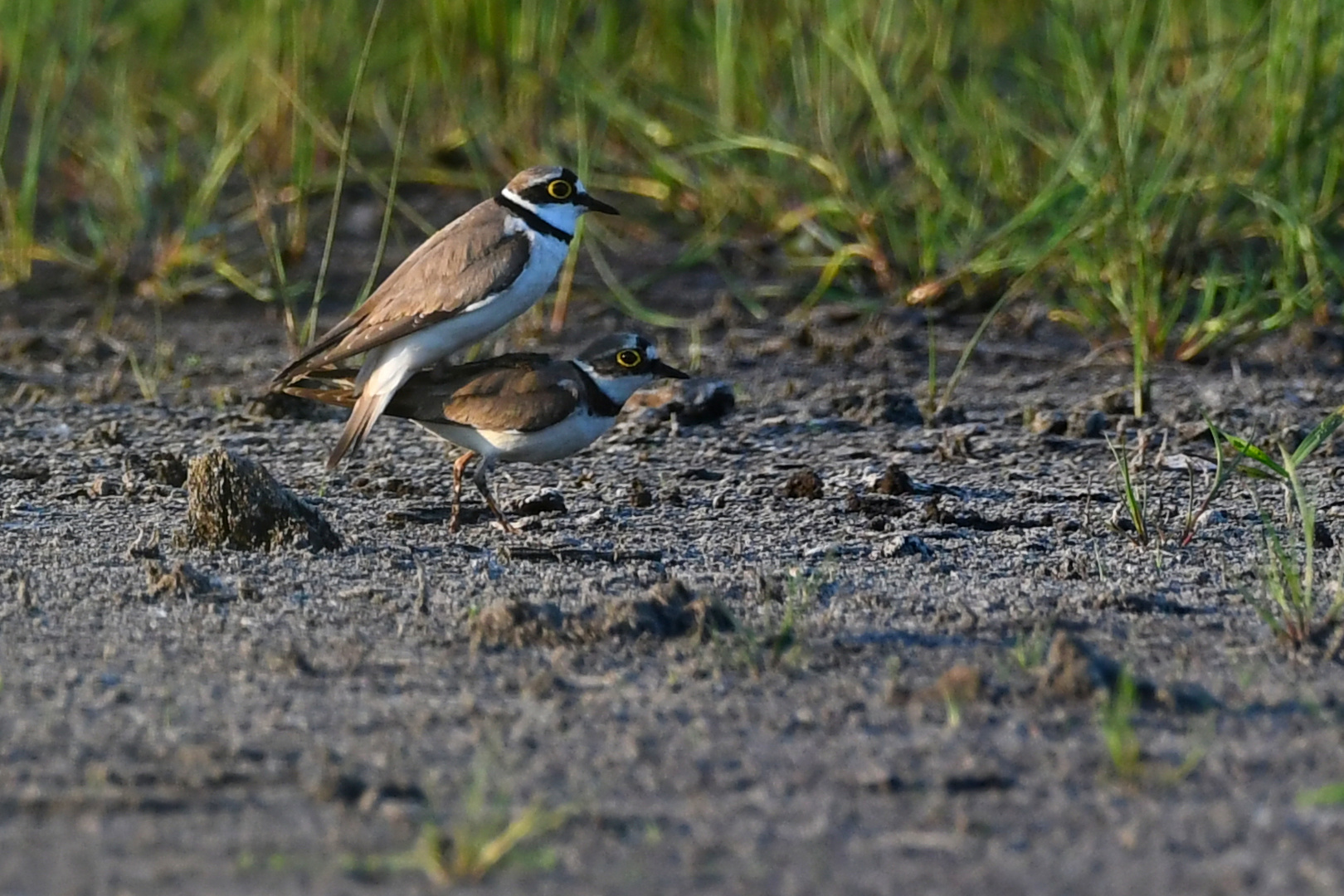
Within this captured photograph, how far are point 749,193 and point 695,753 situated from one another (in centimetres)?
489

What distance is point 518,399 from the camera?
5.02 m

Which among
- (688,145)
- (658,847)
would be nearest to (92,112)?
(688,145)

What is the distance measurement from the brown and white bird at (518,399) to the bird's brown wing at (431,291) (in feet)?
0.29

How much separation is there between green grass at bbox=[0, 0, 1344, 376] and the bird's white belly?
1.31 m

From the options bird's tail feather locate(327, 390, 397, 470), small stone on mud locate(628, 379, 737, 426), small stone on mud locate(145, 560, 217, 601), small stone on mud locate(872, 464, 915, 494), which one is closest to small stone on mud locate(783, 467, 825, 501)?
small stone on mud locate(872, 464, 915, 494)

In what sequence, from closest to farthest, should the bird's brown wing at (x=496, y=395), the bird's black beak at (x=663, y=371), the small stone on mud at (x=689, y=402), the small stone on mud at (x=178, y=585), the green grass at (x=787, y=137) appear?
the small stone on mud at (x=178, y=585) → the bird's brown wing at (x=496, y=395) → the bird's black beak at (x=663, y=371) → the small stone on mud at (x=689, y=402) → the green grass at (x=787, y=137)

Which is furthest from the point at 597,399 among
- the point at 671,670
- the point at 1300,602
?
the point at 1300,602

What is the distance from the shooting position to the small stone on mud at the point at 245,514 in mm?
4523

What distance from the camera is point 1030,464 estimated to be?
561 cm

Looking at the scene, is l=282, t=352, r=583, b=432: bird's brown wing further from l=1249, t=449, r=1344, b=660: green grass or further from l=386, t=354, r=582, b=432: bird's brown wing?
l=1249, t=449, r=1344, b=660: green grass

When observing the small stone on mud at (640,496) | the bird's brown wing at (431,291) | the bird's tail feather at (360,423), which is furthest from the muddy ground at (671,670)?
the bird's brown wing at (431,291)

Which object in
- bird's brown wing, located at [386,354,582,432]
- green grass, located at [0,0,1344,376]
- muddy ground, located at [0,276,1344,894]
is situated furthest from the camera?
green grass, located at [0,0,1344,376]

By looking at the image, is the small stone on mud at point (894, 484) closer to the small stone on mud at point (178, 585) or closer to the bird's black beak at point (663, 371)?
the bird's black beak at point (663, 371)

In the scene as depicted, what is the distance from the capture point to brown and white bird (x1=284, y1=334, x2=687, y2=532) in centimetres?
501
